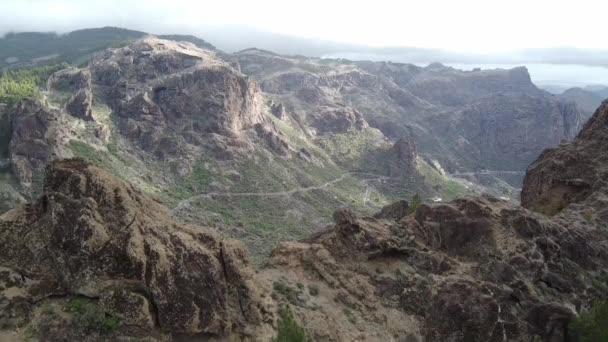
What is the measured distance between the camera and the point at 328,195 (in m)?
194

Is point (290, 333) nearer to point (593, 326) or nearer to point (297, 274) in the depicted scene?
point (297, 274)

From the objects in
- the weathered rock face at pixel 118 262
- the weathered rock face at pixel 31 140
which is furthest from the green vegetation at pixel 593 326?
the weathered rock face at pixel 31 140

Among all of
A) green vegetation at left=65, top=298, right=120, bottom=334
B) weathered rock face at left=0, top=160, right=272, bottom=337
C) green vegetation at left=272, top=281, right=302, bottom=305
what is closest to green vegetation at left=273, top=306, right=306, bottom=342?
weathered rock face at left=0, top=160, right=272, bottom=337

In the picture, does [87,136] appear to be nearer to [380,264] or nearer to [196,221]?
[196,221]

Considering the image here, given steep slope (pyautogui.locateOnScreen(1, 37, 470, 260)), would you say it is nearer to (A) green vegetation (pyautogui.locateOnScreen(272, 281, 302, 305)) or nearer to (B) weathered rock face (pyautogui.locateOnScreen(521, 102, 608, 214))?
(B) weathered rock face (pyautogui.locateOnScreen(521, 102, 608, 214))

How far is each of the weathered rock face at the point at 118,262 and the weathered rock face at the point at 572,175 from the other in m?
45.5

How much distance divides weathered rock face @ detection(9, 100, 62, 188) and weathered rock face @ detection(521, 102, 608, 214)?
Answer: 369 ft

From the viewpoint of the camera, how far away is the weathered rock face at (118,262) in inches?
1067

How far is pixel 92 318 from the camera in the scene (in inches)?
1014

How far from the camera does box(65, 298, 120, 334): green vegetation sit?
25625 mm

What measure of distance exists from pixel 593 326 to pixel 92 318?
32237mm

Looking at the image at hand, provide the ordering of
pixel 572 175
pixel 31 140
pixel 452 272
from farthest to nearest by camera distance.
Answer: pixel 31 140 → pixel 572 175 → pixel 452 272

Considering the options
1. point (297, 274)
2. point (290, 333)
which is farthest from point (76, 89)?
point (290, 333)

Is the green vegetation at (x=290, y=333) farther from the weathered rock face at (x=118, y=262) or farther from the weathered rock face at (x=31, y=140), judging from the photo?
the weathered rock face at (x=31, y=140)
